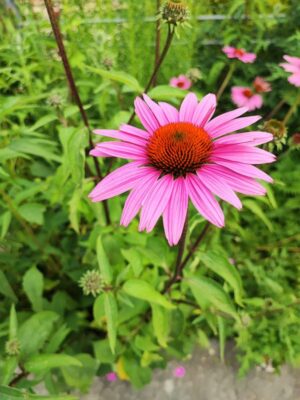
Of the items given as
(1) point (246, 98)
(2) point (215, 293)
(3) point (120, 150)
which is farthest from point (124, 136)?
(1) point (246, 98)

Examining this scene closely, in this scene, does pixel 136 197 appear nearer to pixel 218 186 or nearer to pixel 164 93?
pixel 218 186

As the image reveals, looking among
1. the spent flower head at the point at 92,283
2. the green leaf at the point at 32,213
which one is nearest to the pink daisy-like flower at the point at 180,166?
the spent flower head at the point at 92,283

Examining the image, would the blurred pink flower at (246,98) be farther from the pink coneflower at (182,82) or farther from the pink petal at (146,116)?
the pink petal at (146,116)

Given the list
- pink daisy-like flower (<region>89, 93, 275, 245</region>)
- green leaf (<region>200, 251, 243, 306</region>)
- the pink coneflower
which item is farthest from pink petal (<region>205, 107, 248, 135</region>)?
the pink coneflower

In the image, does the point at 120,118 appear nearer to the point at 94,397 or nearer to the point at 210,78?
the point at 210,78

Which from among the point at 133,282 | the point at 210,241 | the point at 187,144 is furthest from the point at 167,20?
the point at 210,241

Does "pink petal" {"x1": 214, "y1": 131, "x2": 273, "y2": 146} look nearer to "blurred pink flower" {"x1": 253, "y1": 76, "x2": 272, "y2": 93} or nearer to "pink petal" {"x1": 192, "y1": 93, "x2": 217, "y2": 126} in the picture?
"pink petal" {"x1": 192, "y1": 93, "x2": 217, "y2": 126}
